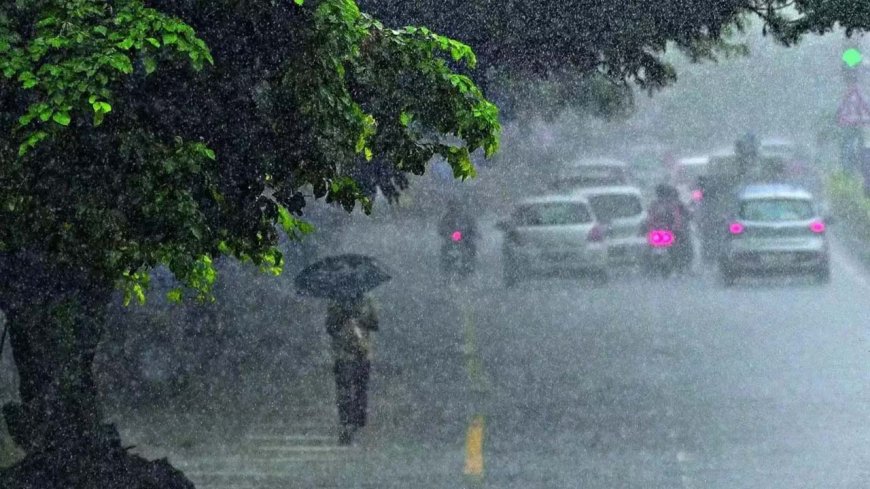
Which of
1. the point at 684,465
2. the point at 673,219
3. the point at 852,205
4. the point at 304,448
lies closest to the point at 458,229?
the point at 673,219

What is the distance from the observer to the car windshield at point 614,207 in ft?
82.9

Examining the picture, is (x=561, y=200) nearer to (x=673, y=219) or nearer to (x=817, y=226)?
(x=673, y=219)

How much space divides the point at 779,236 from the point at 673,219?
2.05m

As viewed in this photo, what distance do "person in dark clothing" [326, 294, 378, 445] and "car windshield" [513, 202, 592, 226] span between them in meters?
12.1

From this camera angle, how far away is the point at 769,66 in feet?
203

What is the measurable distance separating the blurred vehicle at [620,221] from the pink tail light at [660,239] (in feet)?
0.38

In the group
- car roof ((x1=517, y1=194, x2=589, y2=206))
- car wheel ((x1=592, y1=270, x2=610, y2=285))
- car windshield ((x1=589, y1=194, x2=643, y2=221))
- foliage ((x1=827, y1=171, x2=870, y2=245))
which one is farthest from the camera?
foliage ((x1=827, y1=171, x2=870, y2=245))

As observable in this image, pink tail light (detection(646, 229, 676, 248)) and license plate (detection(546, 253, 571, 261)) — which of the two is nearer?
license plate (detection(546, 253, 571, 261))

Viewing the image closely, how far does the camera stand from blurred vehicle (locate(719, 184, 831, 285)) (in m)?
23.4

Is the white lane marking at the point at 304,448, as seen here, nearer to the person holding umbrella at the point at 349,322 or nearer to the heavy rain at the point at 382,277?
the heavy rain at the point at 382,277

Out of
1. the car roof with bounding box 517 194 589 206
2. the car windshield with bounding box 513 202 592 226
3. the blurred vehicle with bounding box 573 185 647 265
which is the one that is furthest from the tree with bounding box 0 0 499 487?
the blurred vehicle with bounding box 573 185 647 265

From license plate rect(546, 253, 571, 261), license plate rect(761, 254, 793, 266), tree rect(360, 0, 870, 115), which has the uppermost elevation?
license plate rect(546, 253, 571, 261)

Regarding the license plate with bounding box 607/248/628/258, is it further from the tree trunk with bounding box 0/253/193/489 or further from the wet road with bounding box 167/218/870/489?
the tree trunk with bounding box 0/253/193/489

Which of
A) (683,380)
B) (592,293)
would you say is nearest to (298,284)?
(683,380)
